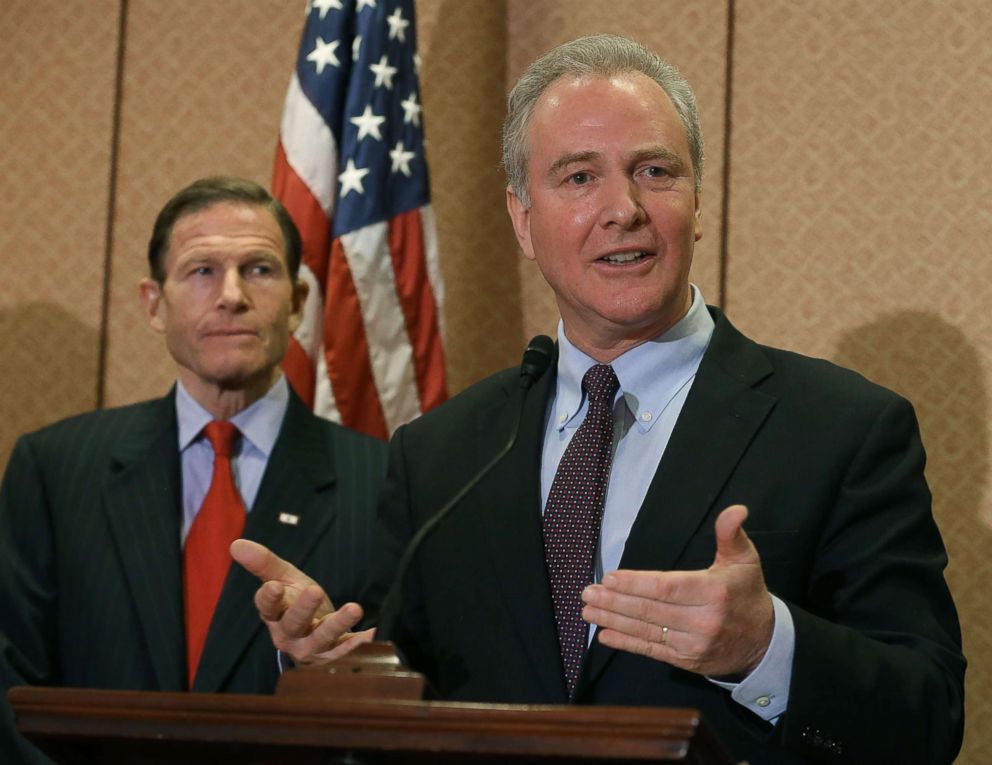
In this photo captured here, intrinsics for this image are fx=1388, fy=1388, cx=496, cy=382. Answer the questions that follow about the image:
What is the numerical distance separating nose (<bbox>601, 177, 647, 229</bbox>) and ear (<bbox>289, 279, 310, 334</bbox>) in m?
1.32

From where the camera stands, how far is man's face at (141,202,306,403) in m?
3.17

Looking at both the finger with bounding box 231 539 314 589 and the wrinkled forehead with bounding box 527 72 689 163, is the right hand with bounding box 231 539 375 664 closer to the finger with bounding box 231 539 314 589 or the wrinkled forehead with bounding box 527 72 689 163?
the finger with bounding box 231 539 314 589

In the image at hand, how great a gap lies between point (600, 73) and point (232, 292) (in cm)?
119

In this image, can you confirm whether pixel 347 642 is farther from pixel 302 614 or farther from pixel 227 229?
pixel 227 229

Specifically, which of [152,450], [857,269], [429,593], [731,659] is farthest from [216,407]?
[731,659]

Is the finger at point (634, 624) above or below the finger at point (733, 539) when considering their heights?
below

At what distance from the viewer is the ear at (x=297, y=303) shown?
11.1 ft

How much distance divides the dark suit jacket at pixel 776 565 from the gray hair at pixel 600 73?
1.23ft

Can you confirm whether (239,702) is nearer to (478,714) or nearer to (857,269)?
(478,714)

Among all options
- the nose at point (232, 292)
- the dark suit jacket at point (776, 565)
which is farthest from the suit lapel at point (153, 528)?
the dark suit jacket at point (776, 565)

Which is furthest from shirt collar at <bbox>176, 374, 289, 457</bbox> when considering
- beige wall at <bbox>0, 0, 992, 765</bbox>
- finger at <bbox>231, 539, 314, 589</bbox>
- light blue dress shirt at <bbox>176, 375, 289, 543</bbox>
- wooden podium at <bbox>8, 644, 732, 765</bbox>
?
wooden podium at <bbox>8, 644, 732, 765</bbox>

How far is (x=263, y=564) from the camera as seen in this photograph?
6.32 ft

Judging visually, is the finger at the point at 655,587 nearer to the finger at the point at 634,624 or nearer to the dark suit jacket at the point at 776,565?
the finger at the point at 634,624

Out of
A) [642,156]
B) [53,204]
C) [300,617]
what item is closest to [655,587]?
[300,617]
